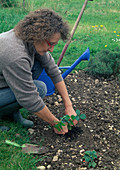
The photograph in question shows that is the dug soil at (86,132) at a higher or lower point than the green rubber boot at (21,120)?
lower

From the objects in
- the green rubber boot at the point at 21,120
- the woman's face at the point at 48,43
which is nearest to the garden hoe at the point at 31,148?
the green rubber boot at the point at 21,120

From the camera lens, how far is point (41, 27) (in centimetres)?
187

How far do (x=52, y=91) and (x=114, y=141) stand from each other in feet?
3.64

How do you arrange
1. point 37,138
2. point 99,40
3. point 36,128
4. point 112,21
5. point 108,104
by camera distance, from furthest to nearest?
point 112,21 < point 99,40 < point 108,104 < point 36,128 < point 37,138

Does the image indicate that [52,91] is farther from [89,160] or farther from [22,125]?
[89,160]

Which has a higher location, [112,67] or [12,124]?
[12,124]

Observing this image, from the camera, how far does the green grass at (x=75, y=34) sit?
2.09 m

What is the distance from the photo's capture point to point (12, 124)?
2.52 metres

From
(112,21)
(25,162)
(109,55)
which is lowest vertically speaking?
(112,21)

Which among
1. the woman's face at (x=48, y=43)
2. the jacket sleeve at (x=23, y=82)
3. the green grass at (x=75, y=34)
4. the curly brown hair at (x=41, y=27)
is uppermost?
the curly brown hair at (x=41, y=27)

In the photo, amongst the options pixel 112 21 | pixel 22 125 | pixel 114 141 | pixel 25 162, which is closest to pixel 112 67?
pixel 114 141

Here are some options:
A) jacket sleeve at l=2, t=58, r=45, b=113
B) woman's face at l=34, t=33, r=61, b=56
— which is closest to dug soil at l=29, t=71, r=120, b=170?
jacket sleeve at l=2, t=58, r=45, b=113

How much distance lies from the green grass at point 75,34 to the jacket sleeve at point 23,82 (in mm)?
480

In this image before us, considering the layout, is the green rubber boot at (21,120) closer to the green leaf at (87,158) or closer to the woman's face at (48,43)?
the green leaf at (87,158)
